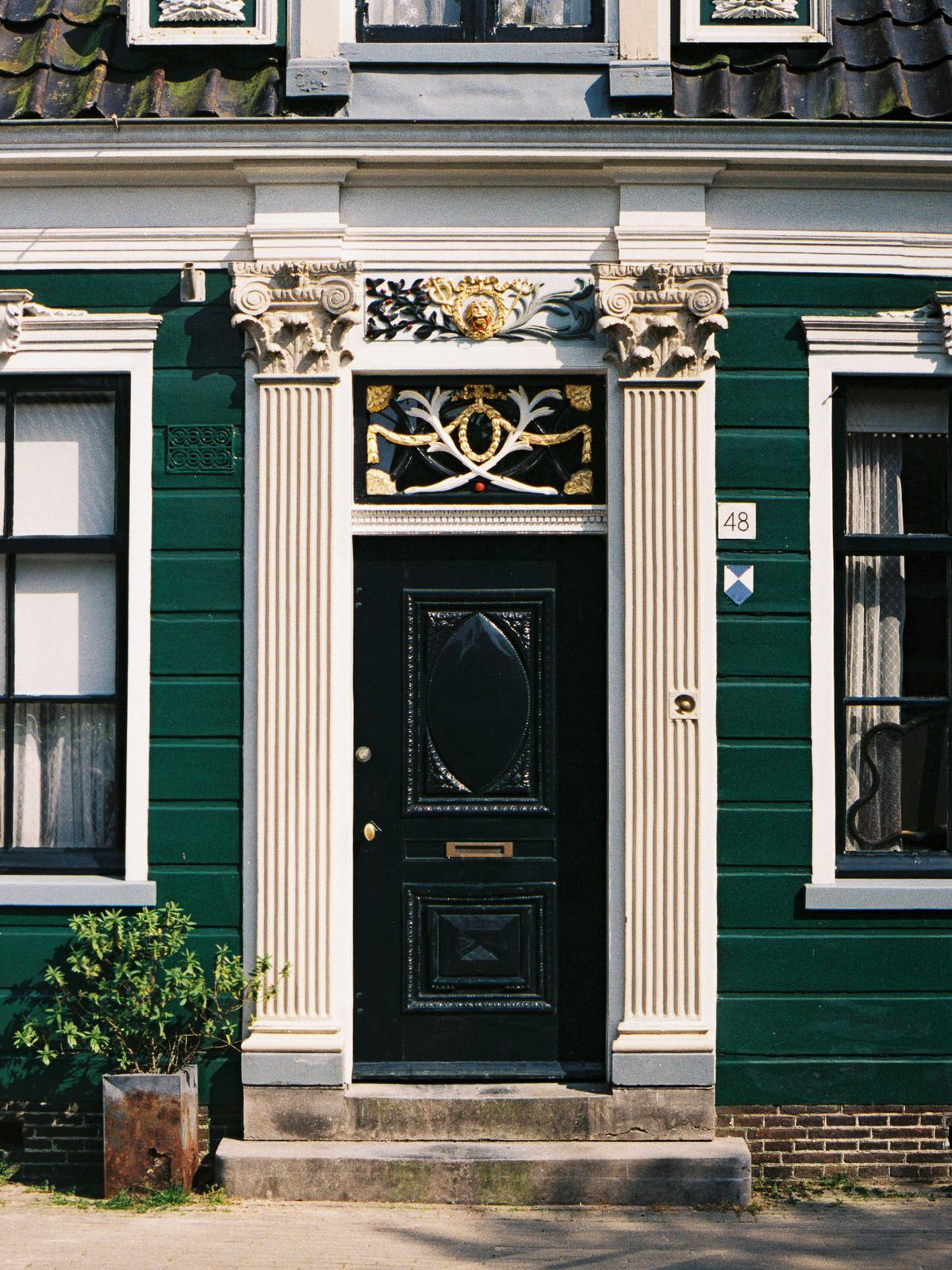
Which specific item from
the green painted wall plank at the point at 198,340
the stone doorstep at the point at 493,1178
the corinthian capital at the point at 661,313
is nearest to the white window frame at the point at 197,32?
the green painted wall plank at the point at 198,340

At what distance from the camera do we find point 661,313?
6.04m

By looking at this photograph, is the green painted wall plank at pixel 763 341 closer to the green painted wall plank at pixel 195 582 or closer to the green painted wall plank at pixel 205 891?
the green painted wall plank at pixel 195 582

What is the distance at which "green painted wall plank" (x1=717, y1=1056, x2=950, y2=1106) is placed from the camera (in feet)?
19.7

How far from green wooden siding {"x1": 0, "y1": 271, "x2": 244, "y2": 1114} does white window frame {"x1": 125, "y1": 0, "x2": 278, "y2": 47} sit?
3.24 feet

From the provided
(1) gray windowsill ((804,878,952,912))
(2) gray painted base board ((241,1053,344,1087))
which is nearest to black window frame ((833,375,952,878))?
(1) gray windowsill ((804,878,952,912))

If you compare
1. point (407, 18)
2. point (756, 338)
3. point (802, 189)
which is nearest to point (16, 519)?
point (407, 18)

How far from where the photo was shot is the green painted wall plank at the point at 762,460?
20.0ft

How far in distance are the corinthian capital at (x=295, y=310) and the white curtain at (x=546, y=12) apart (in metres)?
1.34

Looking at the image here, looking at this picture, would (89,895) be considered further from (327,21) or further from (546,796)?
(327,21)

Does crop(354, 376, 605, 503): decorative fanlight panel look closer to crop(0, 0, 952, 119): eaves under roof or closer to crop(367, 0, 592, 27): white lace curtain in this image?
crop(0, 0, 952, 119): eaves under roof

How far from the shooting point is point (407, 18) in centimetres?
624

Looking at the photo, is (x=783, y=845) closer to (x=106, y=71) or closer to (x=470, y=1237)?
(x=470, y=1237)

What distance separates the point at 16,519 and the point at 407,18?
2.75 meters

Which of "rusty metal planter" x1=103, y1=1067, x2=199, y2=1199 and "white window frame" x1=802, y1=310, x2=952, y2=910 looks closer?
"rusty metal planter" x1=103, y1=1067, x2=199, y2=1199
